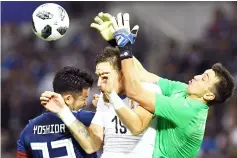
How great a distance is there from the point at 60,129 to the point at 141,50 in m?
8.30

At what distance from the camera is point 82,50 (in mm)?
15086

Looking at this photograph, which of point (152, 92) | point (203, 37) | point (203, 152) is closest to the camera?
point (152, 92)

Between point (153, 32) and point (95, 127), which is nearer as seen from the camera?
point (95, 127)

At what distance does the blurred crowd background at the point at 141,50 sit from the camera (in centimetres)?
1305

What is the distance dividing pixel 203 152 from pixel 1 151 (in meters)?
3.62

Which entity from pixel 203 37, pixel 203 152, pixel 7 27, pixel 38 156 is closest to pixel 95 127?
pixel 38 156

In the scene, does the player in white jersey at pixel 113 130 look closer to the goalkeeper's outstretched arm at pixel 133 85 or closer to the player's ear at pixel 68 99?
the goalkeeper's outstretched arm at pixel 133 85

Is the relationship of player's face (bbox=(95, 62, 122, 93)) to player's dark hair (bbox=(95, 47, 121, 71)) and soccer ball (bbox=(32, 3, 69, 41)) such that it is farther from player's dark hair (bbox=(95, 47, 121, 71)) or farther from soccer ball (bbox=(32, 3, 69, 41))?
soccer ball (bbox=(32, 3, 69, 41))

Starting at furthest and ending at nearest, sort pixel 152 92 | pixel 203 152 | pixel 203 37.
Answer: pixel 203 37, pixel 203 152, pixel 152 92

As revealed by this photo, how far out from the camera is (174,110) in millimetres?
6301

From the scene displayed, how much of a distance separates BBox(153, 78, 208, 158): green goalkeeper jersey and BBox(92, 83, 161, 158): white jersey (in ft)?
0.27

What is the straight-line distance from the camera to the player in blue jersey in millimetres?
6500

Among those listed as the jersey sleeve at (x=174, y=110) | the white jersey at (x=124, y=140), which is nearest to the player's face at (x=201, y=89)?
the jersey sleeve at (x=174, y=110)

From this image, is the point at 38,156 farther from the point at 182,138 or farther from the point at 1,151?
the point at 1,151
